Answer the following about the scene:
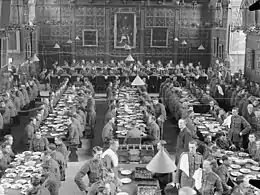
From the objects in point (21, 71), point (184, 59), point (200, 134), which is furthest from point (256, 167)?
point (184, 59)

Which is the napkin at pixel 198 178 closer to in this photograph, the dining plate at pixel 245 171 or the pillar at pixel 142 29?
the dining plate at pixel 245 171

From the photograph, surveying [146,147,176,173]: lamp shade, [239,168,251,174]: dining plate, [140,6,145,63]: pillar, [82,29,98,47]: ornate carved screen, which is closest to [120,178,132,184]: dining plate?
[146,147,176,173]: lamp shade

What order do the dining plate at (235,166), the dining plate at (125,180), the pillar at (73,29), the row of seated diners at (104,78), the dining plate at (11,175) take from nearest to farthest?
1. the dining plate at (125,180)
2. the dining plate at (11,175)
3. the dining plate at (235,166)
4. the row of seated diners at (104,78)
5. the pillar at (73,29)

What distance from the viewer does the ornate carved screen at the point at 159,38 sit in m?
26.8

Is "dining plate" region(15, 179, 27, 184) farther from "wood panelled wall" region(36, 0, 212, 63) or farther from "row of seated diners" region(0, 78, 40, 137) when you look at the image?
"wood panelled wall" region(36, 0, 212, 63)

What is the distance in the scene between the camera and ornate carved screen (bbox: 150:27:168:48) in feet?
87.9

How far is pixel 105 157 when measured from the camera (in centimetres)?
939

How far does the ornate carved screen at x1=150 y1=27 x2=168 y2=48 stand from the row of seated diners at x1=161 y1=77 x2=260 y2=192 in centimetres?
758

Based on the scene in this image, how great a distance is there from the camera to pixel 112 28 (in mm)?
26672

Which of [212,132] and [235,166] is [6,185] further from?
[212,132]

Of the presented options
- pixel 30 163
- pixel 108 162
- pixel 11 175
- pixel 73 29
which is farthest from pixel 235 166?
pixel 73 29

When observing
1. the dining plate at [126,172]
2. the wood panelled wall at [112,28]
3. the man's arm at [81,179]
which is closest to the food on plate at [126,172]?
the dining plate at [126,172]

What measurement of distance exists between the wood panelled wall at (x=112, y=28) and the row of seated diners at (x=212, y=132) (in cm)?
768

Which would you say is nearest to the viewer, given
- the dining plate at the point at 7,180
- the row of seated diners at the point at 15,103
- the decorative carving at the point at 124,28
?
the dining plate at the point at 7,180
